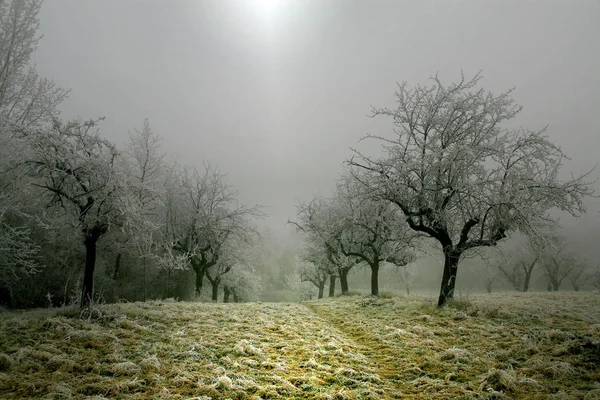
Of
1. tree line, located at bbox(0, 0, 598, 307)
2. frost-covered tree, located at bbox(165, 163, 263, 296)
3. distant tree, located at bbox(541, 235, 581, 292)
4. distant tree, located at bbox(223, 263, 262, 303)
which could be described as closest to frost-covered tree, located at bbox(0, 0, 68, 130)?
tree line, located at bbox(0, 0, 598, 307)

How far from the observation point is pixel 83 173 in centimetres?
1102

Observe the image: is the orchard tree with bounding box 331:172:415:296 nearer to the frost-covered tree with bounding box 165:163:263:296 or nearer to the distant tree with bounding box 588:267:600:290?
the frost-covered tree with bounding box 165:163:263:296

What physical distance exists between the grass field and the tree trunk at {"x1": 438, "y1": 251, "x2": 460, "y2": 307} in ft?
8.00

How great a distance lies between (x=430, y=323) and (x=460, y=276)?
8021 centimetres

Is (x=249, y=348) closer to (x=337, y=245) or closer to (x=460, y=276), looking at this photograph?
(x=337, y=245)

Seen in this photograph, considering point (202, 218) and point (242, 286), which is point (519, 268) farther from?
point (202, 218)

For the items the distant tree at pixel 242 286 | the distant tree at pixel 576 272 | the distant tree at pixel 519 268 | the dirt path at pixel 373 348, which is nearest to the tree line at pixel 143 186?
the dirt path at pixel 373 348

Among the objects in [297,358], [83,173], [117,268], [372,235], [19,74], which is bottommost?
[297,358]

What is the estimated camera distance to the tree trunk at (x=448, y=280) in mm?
13328

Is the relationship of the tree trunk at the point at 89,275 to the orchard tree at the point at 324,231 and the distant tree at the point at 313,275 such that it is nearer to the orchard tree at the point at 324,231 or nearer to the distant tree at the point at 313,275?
the orchard tree at the point at 324,231

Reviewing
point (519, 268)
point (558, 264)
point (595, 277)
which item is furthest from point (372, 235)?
point (595, 277)

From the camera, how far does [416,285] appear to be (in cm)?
8150

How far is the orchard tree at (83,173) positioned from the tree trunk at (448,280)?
46.6ft

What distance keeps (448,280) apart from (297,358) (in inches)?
368
